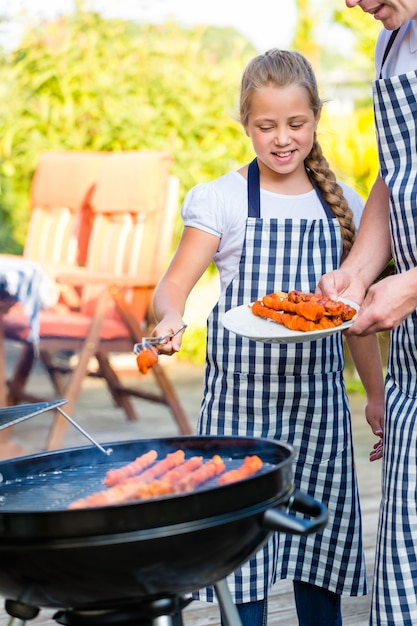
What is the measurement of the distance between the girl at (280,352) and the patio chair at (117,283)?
239 centimetres

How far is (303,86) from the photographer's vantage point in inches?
85.1

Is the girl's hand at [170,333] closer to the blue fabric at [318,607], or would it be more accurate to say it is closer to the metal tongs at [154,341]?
the metal tongs at [154,341]

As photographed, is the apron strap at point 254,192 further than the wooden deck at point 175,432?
No

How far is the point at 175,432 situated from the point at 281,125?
3271 mm

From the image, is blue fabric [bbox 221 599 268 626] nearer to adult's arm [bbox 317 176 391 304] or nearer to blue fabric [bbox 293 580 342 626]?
blue fabric [bbox 293 580 342 626]

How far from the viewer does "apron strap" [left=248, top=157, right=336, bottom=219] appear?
2.22 metres

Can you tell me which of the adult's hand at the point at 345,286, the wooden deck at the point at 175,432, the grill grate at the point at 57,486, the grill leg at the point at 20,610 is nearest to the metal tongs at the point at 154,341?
the grill grate at the point at 57,486

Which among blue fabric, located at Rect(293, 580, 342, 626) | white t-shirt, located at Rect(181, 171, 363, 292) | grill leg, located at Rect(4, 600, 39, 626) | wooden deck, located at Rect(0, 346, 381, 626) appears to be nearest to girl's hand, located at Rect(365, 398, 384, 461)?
blue fabric, located at Rect(293, 580, 342, 626)

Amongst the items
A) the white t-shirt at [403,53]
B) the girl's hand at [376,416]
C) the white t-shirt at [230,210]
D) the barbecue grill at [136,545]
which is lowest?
the barbecue grill at [136,545]

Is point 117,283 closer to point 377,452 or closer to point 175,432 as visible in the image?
point 175,432

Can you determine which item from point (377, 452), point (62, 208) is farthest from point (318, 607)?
point (62, 208)

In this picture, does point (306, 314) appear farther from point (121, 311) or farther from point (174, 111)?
point (174, 111)

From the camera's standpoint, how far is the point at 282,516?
151 cm

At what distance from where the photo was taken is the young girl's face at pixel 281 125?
7.01 ft
